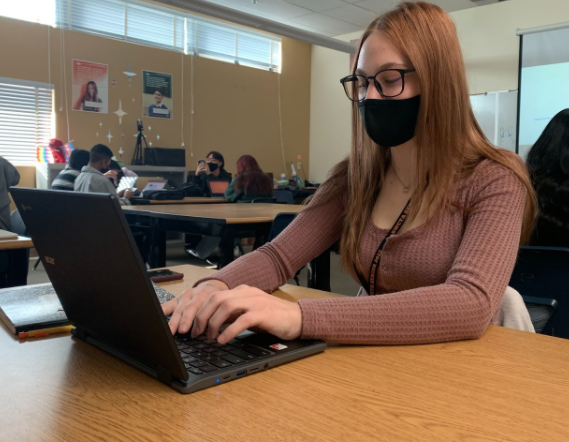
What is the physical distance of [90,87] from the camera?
595cm

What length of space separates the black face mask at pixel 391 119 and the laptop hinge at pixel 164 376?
65 centimetres

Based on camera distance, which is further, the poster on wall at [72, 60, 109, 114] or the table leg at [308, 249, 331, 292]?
the poster on wall at [72, 60, 109, 114]

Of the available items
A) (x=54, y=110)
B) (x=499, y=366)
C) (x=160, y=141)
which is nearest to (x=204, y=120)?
(x=160, y=141)

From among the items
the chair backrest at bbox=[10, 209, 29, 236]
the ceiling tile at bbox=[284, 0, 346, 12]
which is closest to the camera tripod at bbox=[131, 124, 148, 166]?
the ceiling tile at bbox=[284, 0, 346, 12]

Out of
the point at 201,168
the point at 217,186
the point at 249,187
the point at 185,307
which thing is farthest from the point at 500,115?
the point at 185,307

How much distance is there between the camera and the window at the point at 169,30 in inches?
232

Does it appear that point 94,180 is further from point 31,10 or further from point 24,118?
point 31,10

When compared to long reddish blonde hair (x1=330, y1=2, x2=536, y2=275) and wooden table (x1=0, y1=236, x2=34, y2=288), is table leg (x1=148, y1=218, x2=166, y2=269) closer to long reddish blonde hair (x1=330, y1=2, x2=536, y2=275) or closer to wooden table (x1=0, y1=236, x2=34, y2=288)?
wooden table (x1=0, y1=236, x2=34, y2=288)

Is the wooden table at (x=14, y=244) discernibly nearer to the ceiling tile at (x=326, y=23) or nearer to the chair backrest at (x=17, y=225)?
the chair backrest at (x=17, y=225)

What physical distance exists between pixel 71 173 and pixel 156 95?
2.26m

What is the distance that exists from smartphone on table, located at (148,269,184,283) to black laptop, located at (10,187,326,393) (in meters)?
0.38

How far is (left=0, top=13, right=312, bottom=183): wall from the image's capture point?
5.62m

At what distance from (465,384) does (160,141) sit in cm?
635

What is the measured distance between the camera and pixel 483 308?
78cm
